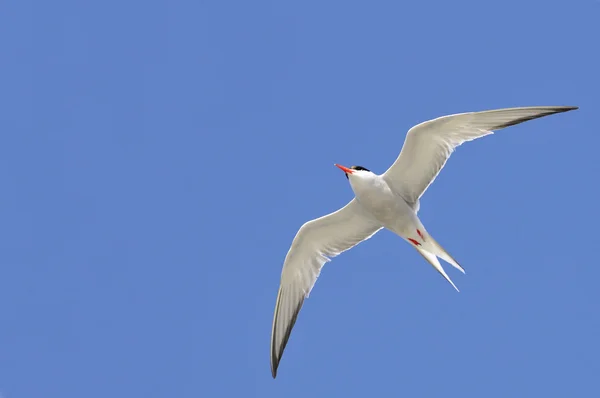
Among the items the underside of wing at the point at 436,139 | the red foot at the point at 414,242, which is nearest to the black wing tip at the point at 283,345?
the red foot at the point at 414,242

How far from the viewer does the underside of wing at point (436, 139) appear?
11000mm

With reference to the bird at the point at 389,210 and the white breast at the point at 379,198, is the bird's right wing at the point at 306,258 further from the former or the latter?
the white breast at the point at 379,198

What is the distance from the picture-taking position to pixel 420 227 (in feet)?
38.9

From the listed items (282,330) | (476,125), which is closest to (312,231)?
(282,330)

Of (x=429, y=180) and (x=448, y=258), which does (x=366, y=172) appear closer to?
(x=429, y=180)

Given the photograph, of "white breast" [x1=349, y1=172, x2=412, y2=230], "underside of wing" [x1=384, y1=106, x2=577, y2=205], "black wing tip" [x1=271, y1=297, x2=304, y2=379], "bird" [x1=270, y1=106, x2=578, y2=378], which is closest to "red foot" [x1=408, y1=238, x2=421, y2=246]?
"bird" [x1=270, y1=106, x2=578, y2=378]

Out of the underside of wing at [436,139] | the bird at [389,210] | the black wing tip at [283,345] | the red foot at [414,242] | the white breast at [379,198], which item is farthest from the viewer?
the black wing tip at [283,345]

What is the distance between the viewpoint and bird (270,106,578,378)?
36.9 ft

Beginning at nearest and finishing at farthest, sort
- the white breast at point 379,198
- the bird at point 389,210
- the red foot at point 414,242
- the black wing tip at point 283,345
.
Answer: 1. the bird at point 389,210
2. the white breast at point 379,198
3. the red foot at point 414,242
4. the black wing tip at point 283,345

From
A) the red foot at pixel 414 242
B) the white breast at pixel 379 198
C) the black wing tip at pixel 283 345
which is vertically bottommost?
the black wing tip at pixel 283 345

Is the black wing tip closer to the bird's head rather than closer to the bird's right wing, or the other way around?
the bird's right wing

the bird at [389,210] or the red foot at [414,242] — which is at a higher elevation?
the bird at [389,210]

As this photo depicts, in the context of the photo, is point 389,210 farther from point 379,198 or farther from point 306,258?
point 306,258

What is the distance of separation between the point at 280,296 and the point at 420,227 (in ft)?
7.57
